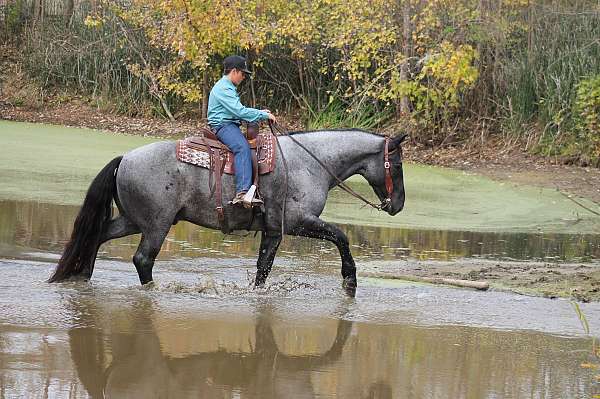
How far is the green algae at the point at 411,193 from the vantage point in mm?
13727

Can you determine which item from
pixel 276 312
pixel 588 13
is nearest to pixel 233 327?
pixel 276 312

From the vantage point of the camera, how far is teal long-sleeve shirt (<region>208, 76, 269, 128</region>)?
8805 mm

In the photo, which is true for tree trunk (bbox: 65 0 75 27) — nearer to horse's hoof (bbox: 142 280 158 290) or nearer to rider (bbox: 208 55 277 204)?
rider (bbox: 208 55 277 204)

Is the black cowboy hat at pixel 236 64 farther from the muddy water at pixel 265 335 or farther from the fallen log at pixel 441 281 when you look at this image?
the fallen log at pixel 441 281

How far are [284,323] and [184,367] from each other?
1.52m

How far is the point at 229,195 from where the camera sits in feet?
29.2

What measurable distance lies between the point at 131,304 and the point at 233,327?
1.00 m

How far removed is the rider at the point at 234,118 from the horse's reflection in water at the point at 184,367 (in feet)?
5.69

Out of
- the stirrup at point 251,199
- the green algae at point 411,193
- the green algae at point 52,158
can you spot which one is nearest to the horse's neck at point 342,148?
the stirrup at point 251,199

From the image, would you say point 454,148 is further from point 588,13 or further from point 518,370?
point 518,370

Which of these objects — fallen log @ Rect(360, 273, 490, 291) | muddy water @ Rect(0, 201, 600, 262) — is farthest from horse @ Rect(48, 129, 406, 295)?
muddy water @ Rect(0, 201, 600, 262)

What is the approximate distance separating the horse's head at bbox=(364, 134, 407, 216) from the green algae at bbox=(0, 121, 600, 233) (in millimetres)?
2677

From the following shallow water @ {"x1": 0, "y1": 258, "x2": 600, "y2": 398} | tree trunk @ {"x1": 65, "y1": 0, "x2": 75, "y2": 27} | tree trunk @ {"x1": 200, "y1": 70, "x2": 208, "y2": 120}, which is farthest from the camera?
tree trunk @ {"x1": 65, "y1": 0, "x2": 75, "y2": 27}

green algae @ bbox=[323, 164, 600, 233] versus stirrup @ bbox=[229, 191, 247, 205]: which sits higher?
stirrup @ bbox=[229, 191, 247, 205]
